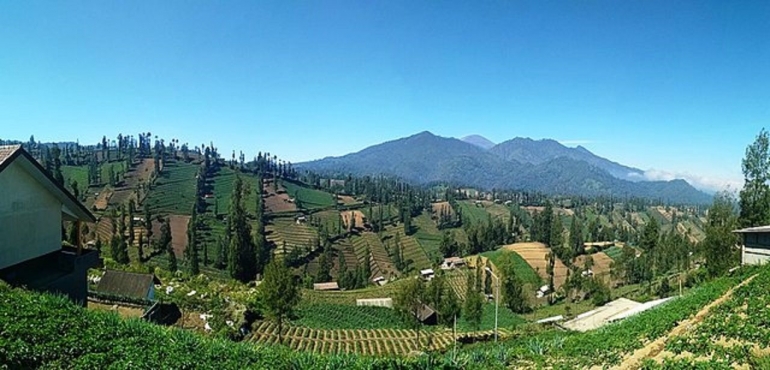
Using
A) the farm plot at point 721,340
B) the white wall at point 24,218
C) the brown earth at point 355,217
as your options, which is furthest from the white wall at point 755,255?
the brown earth at point 355,217

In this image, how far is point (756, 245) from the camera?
21469 mm

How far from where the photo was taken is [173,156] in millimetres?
160625

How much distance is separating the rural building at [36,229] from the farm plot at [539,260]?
7039 centimetres

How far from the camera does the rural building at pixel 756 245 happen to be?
2055cm

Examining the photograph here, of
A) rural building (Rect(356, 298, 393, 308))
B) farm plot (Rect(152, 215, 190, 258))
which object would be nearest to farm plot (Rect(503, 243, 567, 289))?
rural building (Rect(356, 298, 393, 308))

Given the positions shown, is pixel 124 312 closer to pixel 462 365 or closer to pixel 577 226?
pixel 462 365

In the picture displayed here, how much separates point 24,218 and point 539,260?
8683 centimetres

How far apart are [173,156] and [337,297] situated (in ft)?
420

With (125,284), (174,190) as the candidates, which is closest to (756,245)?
(125,284)

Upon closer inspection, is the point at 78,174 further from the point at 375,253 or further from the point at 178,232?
the point at 375,253

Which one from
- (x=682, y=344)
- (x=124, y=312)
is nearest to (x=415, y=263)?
(x=124, y=312)

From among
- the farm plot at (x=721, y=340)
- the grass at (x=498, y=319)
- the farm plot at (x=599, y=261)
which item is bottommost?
the farm plot at (x=599, y=261)

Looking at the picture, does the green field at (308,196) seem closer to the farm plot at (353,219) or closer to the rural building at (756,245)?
the farm plot at (353,219)

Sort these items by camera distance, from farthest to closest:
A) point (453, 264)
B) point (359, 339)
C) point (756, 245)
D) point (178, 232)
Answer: point (178, 232) → point (453, 264) → point (359, 339) → point (756, 245)
